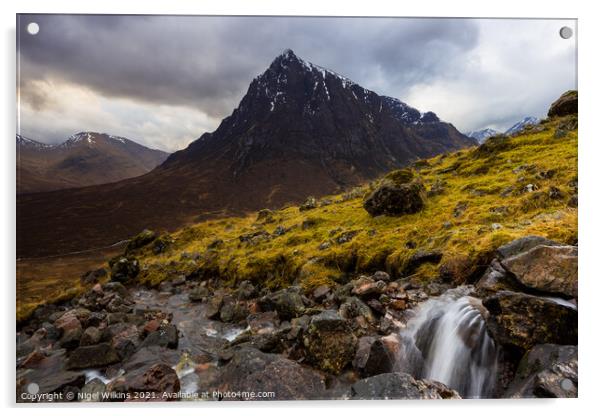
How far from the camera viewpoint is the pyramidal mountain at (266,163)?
45.5 meters

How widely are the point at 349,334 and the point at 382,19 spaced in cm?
710

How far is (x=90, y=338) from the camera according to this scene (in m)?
9.17

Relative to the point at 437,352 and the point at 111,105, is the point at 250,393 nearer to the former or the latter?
the point at 437,352

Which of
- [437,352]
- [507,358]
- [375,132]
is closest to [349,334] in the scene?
[437,352]

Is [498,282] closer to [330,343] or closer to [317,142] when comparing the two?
[330,343]

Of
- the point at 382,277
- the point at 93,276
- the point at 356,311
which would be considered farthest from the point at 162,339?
the point at 93,276

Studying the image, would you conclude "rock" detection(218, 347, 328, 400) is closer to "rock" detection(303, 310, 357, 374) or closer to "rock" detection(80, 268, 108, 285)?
"rock" detection(303, 310, 357, 374)

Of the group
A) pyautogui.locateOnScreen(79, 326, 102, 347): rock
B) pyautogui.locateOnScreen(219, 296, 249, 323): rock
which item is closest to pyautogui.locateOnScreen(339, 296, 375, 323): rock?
pyautogui.locateOnScreen(219, 296, 249, 323): rock

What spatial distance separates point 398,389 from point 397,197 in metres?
10.1

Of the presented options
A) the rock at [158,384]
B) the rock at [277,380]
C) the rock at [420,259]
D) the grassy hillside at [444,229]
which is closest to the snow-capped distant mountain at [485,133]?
the grassy hillside at [444,229]

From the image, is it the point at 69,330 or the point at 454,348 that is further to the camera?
the point at 69,330

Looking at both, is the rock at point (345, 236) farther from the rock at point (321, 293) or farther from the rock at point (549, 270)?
the rock at point (549, 270)

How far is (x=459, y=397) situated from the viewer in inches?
214

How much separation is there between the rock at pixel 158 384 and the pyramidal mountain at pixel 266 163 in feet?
97.1
